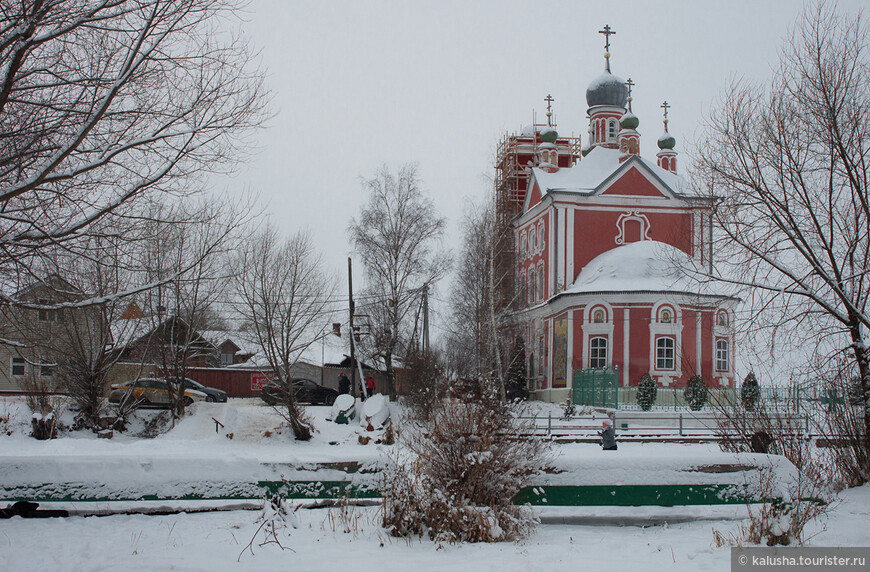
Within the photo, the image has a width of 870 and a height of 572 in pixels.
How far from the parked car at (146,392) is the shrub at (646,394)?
50.3ft

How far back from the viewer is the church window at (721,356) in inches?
1206

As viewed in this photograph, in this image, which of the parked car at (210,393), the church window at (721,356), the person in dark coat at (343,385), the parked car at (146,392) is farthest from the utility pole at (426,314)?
the church window at (721,356)

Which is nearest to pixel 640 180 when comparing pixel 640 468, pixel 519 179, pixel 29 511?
pixel 519 179

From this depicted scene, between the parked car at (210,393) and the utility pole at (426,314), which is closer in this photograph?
the parked car at (210,393)

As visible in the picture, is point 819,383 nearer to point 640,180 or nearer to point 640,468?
point 640,468

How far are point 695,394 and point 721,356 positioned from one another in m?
4.85

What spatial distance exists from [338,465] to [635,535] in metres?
2.93

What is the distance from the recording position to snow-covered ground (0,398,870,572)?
631 centimetres

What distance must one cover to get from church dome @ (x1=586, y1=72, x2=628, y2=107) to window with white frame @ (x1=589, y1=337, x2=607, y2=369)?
1401cm

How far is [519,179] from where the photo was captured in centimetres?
4609

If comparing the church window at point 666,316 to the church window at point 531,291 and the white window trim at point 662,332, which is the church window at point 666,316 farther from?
the church window at point 531,291

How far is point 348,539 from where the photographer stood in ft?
23.6

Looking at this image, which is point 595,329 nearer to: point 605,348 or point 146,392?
point 605,348

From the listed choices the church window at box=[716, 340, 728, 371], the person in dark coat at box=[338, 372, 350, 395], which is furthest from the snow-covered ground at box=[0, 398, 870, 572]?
the person in dark coat at box=[338, 372, 350, 395]
